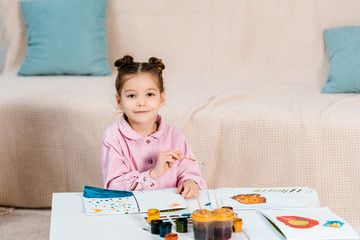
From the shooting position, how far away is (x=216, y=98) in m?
2.38

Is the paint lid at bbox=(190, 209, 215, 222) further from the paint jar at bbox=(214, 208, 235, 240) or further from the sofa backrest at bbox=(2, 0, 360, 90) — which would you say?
the sofa backrest at bbox=(2, 0, 360, 90)

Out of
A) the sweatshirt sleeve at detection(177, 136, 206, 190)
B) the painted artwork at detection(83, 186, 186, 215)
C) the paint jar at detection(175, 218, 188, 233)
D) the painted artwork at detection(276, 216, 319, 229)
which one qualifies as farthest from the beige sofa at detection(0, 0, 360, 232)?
the paint jar at detection(175, 218, 188, 233)

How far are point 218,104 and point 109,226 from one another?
1.25 meters

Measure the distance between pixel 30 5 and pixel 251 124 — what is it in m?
1.45

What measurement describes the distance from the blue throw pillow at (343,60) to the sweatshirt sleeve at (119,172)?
1.26 m

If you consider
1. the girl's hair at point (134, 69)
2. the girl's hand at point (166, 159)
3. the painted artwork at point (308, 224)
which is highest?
the girl's hair at point (134, 69)

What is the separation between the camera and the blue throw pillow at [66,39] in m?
2.89

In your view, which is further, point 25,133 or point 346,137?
point 25,133

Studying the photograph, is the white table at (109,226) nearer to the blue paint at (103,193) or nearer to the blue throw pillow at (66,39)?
the blue paint at (103,193)

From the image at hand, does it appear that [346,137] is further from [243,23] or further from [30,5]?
[30,5]

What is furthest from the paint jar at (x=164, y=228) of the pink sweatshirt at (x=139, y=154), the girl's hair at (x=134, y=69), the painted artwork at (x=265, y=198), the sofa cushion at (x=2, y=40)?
the sofa cushion at (x=2, y=40)

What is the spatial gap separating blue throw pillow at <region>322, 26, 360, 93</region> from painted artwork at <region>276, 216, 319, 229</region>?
142 cm

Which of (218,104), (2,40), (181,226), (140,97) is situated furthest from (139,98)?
(2,40)

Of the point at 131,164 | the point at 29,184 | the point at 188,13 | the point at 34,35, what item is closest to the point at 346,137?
the point at 131,164
